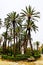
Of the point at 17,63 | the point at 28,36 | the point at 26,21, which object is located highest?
the point at 26,21

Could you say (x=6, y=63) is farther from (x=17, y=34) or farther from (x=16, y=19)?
(x=17, y=34)

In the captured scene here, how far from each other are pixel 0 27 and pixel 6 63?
22947mm

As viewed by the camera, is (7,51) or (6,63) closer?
(6,63)

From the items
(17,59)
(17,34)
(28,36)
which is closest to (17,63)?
(17,59)

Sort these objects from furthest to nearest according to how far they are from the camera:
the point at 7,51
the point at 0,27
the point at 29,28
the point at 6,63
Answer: the point at 0,27 < the point at 7,51 < the point at 29,28 < the point at 6,63

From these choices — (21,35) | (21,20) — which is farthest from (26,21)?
(21,35)

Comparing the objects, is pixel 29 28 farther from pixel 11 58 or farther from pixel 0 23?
pixel 0 23

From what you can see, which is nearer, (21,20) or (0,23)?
(21,20)

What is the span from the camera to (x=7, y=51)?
6562 centimetres

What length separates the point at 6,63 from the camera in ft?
163

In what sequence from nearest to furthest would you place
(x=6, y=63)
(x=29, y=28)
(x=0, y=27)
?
(x=6, y=63), (x=29, y=28), (x=0, y=27)

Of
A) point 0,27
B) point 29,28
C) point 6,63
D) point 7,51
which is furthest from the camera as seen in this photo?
point 0,27

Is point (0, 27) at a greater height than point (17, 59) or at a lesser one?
greater

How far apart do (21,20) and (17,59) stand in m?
11.6
